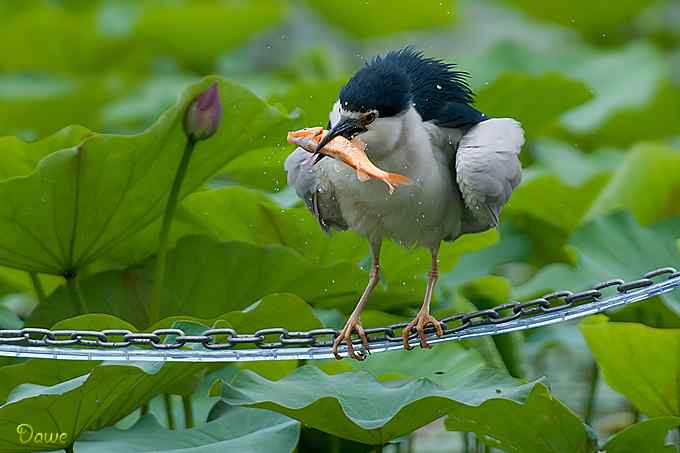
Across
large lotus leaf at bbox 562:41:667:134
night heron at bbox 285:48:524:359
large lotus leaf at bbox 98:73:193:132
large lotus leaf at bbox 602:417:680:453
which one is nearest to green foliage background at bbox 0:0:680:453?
large lotus leaf at bbox 602:417:680:453

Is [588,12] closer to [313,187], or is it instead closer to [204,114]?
[204,114]

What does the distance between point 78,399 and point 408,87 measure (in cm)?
54

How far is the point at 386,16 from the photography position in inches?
152

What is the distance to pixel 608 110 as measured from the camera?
3.25m

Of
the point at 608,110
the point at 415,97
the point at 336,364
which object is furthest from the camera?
the point at 608,110

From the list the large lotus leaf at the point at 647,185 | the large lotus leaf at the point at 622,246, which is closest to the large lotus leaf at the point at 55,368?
the large lotus leaf at the point at 622,246

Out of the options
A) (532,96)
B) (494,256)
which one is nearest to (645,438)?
(532,96)

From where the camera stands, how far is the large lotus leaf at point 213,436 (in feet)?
5.50

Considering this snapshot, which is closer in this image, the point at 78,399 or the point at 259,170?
the point at 78,399

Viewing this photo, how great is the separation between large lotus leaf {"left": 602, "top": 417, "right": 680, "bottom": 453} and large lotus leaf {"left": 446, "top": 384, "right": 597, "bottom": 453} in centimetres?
3

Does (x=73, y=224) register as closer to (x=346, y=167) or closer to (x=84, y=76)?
(x=346, y=167)

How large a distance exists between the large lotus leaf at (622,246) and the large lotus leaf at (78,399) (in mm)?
779

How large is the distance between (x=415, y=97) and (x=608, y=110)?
6.10ft

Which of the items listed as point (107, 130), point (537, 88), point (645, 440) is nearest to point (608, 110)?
point (537, 88)
